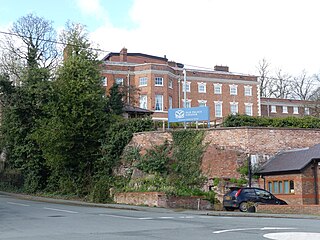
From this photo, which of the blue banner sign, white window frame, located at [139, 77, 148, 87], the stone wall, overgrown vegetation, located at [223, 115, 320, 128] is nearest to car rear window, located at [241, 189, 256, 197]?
the stone wall

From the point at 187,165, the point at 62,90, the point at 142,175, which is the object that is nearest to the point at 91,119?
the point at 62,90

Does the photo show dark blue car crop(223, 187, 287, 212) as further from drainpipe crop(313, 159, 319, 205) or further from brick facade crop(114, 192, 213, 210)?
brick facade crop(114, 192, 213, 210)

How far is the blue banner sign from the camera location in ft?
119

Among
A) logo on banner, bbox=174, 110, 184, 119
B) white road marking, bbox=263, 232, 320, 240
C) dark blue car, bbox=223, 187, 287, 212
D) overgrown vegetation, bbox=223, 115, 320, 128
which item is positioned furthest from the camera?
overgrown vegetation, bbox=223, 115, 320, 128

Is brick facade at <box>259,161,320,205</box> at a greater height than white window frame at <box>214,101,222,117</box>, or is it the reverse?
white window frame at <box>214,101,222,117</box>

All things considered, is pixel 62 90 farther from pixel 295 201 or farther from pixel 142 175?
pixel 295 201

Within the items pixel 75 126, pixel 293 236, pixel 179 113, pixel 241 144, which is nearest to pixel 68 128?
pixel 75 126

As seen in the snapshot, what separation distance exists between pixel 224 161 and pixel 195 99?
37.6 metres

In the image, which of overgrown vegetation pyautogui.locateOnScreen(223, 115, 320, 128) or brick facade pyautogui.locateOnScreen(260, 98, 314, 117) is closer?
overgrown vegetation pyautogui.locateOnScreen(223, 115, 320, 128)

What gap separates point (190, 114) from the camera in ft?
122

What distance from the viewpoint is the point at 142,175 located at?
123 feet

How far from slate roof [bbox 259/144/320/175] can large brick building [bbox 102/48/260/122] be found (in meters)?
29.9

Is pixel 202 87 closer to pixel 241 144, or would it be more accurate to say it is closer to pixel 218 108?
pixel 218 108

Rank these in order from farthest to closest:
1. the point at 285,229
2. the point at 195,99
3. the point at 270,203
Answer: the point at 195,99 < the point at 270,203 < the point at 285,229
